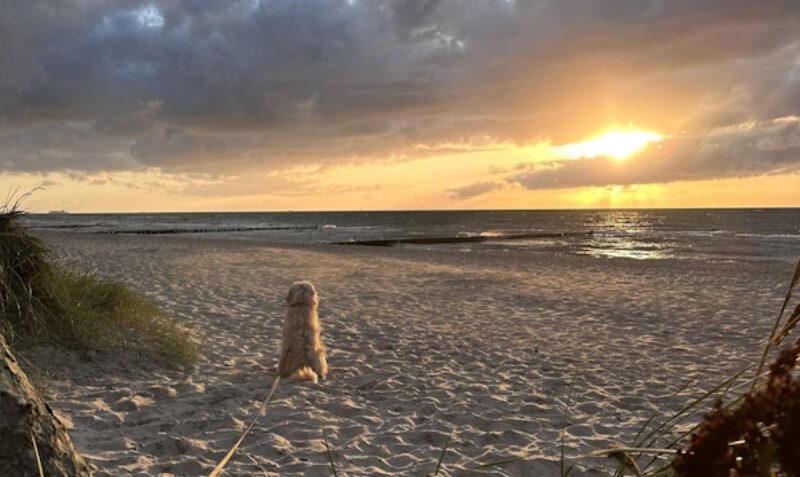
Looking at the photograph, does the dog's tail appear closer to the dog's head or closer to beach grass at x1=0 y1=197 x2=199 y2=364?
the dog's head

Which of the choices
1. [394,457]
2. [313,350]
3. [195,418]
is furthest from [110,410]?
[394,457]

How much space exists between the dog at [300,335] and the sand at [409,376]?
12.0 inches

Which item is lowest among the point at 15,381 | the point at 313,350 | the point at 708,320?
the point at 708,320

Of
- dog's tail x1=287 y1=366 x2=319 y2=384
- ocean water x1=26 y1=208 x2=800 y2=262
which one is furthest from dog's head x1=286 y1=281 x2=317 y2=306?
ocean water x1=26 y1=208 x2=800 y2=262

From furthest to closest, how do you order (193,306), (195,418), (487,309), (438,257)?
(438,257), (487,309), (193,306), (195,418)

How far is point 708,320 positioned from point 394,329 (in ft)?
22.3

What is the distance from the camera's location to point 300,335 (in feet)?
22.6

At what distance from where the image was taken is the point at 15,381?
2197 mm

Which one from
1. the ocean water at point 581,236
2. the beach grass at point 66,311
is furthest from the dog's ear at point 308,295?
the ocean water at point 581,236

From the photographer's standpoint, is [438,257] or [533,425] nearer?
[533,425]

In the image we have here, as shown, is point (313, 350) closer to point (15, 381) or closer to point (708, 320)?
point (15, 381)

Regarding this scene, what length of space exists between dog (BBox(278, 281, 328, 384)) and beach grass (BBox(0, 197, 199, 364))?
1465 millimetres

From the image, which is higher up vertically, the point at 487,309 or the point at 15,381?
the point at 15,381

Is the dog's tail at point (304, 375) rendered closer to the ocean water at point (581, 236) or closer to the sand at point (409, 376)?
the sand at point (409, 376)
